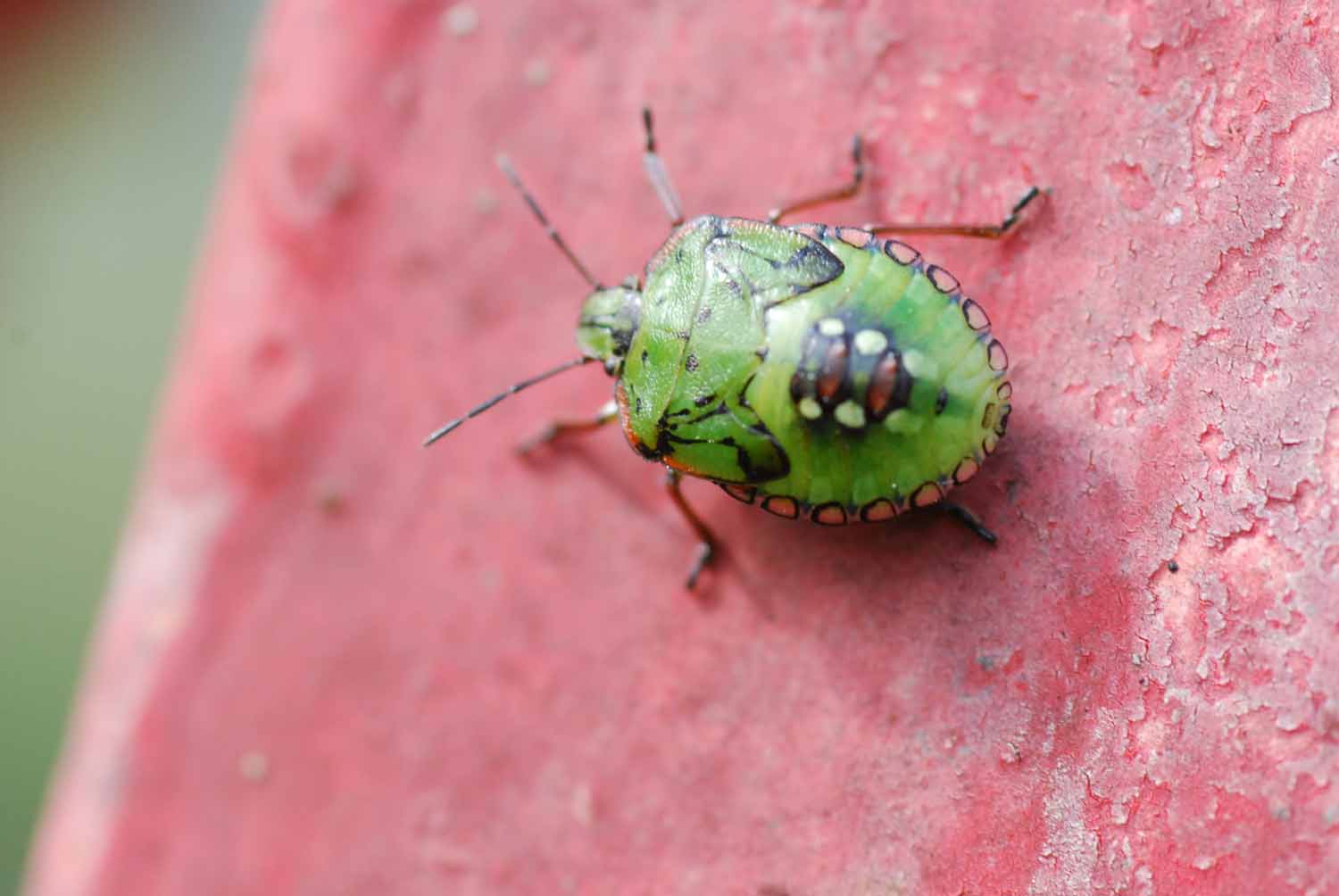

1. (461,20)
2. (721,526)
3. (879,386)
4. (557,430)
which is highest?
(461,20)

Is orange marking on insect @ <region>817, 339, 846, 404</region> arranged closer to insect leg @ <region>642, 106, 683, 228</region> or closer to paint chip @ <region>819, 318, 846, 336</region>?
paint chip @ <region>819, 318, 846, 336</region>

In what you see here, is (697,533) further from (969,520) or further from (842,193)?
(842,193)

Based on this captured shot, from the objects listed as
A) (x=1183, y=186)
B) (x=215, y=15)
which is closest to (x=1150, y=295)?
(x=1183, y=186)

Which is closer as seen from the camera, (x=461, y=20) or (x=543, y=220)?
(x=543, y=220)

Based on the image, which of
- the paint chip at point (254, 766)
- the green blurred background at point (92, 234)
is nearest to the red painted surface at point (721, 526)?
the paint chip at point (254, 766)

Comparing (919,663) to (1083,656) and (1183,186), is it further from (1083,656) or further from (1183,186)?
(1183,186)

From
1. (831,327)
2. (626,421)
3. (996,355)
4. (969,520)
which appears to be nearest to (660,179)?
(626,421)
